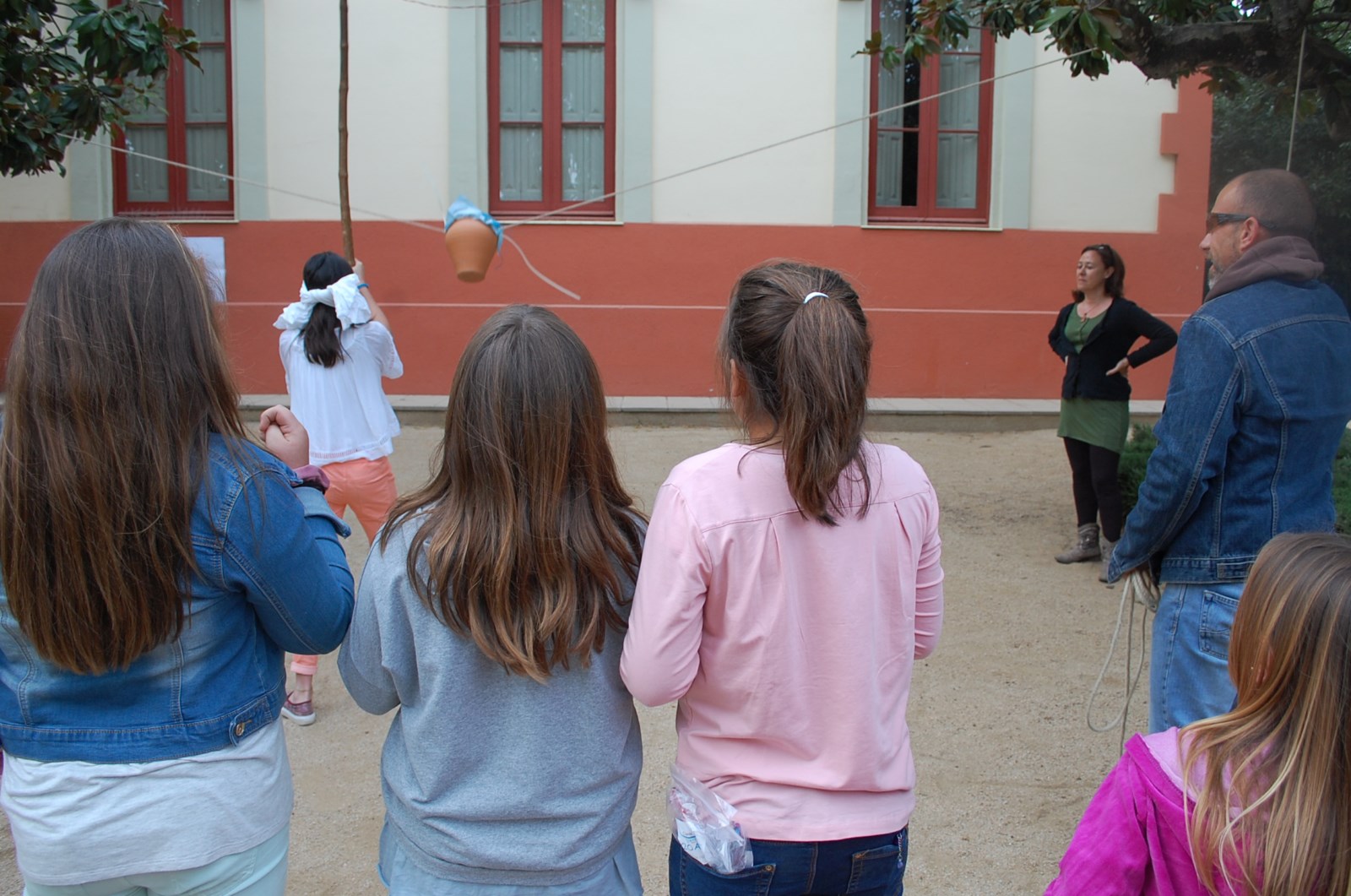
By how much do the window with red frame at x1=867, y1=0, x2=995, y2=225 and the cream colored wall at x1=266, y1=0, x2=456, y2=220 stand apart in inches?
162

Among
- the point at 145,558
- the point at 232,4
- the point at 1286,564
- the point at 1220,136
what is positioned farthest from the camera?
the point at 232,4

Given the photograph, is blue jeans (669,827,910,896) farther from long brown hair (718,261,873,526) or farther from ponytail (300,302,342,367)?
ponytail (300,302,342,367)

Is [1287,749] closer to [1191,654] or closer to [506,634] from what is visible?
[506,634]

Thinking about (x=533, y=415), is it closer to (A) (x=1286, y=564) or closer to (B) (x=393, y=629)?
(B) (x=393, y=629)

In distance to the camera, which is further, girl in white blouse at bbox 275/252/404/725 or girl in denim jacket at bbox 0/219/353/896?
girl in white blouse at bbox 275/252/404/725

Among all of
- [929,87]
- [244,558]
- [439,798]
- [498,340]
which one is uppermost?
[929,87]

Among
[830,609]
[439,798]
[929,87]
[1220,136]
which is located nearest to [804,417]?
[830,609]

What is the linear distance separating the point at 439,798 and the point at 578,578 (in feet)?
1.32

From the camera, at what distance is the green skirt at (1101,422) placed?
218 inches

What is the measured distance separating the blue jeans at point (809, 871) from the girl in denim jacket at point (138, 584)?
2.31ft

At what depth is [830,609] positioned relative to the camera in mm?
1745

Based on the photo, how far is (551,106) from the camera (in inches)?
415

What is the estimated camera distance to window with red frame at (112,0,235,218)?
10.4 meters

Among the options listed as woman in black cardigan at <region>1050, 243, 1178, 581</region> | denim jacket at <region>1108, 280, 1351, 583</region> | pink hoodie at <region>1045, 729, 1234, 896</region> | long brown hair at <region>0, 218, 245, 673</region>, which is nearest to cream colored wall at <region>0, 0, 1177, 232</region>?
woman in black cardigan at <region>1050, 243, 1178, 581</region>
